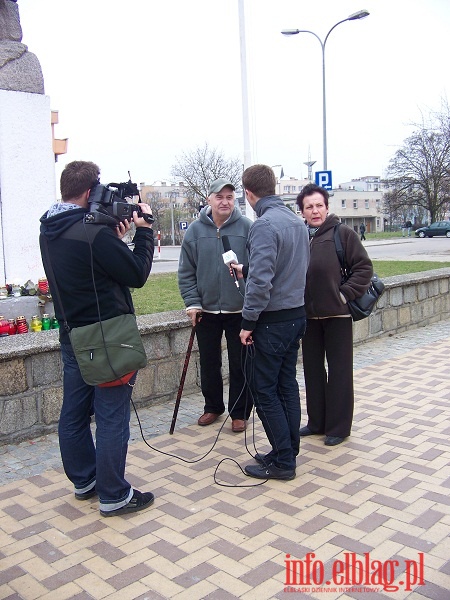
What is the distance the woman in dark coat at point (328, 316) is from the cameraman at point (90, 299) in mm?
1418

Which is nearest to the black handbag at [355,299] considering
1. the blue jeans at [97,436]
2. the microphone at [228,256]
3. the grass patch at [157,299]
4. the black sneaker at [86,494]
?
the microphone at [228,256]

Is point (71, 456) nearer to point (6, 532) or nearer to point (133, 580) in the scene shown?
point (6, 532)

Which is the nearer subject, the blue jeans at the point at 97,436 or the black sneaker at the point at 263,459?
the blue jeans at the point at 97,436

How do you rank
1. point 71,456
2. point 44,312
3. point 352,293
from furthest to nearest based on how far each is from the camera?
point 44,312 < point 352,293 < point 71,456

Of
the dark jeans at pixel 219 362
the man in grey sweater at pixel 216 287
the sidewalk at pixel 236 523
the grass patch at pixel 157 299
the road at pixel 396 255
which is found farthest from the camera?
the road at pixel 396 255

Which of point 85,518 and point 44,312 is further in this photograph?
point 44,312

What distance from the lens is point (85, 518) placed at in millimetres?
3299

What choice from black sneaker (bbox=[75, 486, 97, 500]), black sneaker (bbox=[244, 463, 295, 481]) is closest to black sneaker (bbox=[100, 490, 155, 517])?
black sneaker (bbox=[75, 486, 97, 500])

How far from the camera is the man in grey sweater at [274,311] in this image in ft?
11.4

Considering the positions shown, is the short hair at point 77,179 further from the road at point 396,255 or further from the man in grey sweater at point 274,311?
the road at point 396,255

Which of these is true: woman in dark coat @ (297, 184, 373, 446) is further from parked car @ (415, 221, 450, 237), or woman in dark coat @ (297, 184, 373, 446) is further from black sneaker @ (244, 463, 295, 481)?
parked car @ (415, 221, 450, 237)

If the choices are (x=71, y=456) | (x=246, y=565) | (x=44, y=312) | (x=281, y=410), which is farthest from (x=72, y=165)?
(x=44, y=312)

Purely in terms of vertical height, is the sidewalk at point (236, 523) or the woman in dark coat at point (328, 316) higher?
the woman in dark coat at point (328, 316)

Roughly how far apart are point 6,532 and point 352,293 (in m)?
2.57
